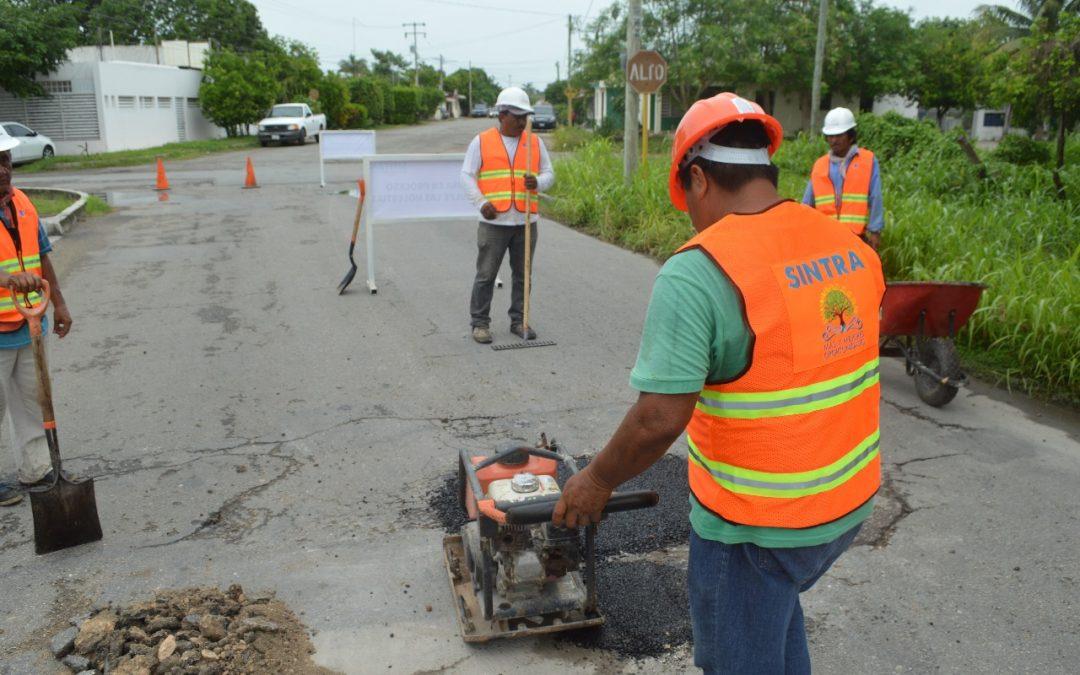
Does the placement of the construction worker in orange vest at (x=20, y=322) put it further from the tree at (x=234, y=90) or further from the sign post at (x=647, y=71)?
the tree at (x=234, y=90)

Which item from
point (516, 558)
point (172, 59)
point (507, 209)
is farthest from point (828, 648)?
point (172, 59)

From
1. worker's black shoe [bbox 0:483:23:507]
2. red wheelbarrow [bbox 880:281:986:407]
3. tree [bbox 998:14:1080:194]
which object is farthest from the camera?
tree [bbox 998:14:1080:194]

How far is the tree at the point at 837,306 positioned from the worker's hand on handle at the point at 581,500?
683 mm

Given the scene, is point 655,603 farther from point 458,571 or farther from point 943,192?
point 943,192

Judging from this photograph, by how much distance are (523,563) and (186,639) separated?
4.18ft

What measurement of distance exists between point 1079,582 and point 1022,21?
4286cm

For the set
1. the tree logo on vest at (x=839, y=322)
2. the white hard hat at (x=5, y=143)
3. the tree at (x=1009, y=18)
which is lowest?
the tree logo on vest at (x=839, y=322)

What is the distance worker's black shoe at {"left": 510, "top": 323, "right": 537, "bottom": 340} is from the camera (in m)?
7.46

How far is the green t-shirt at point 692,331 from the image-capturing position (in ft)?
6.34

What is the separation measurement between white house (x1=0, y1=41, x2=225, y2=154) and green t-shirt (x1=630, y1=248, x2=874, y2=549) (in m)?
35.2

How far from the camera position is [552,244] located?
12.4m

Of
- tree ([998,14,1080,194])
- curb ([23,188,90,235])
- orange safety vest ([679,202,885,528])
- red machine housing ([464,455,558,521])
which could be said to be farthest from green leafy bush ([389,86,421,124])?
orange safety vest ([679,202,885,528])

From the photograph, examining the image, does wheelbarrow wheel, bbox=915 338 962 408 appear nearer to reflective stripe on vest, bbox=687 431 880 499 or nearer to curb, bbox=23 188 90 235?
reflective stripe on vest, bbox=687 431 880 499

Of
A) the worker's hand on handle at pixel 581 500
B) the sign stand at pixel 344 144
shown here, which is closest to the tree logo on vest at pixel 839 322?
the worker's hand on handle at pixel 581 500
